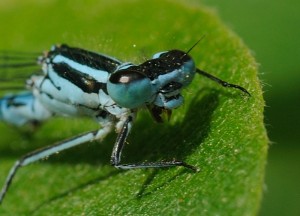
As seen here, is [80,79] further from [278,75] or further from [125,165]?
[278,75]

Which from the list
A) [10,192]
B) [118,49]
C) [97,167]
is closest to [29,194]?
[10,192]

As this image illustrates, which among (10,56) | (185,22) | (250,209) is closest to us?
(250,209)

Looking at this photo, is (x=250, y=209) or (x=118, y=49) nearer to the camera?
(x=250, y=209)

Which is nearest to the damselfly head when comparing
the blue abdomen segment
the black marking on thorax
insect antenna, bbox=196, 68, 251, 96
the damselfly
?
the damselfly

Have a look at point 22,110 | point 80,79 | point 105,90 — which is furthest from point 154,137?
point 22,110

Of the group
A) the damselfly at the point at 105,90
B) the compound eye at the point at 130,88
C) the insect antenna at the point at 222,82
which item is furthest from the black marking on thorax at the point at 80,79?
the insect antenna at the point at 222,82

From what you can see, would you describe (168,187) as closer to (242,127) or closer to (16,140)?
(242,127)

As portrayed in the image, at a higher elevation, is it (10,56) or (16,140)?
(10,56)
